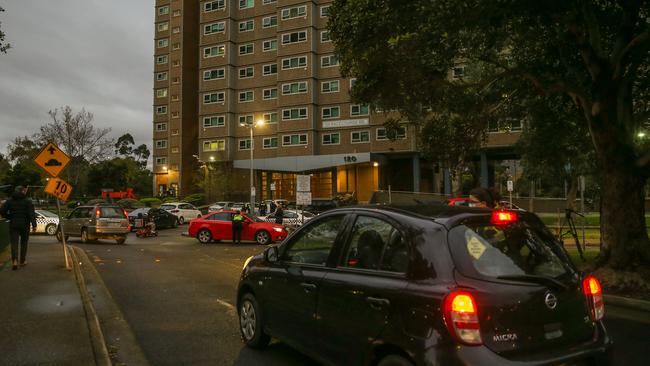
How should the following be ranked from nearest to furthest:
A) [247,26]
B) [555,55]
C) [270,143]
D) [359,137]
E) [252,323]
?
[252,323] → [555,55] → [359,137] → [270,143] → [247,26]

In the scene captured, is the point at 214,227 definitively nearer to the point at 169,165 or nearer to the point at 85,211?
the point at 85,211

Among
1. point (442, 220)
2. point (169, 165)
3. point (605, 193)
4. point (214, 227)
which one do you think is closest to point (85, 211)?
point (214, 227)

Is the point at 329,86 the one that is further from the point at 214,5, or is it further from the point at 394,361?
the point at 394,361

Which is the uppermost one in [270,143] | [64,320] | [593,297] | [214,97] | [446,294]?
[214,97]

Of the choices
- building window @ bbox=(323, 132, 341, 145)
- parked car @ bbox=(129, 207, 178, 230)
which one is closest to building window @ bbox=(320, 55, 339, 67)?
building window @ bbox=(323, 132, 341, 145)

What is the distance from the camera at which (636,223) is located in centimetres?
916

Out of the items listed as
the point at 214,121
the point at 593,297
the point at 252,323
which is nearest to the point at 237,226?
the point at 252,323

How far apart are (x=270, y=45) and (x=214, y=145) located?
1396 centimetres

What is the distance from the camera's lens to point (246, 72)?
60719mm

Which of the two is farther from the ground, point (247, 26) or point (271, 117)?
Result: point (247, 26)

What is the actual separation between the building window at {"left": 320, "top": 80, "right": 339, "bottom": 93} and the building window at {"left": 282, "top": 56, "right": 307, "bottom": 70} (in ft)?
9.93

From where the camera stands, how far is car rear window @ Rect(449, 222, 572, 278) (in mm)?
3184

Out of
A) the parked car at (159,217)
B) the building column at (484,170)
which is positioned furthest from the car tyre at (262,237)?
the building column at (484,170)

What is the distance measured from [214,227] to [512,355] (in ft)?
62.5
